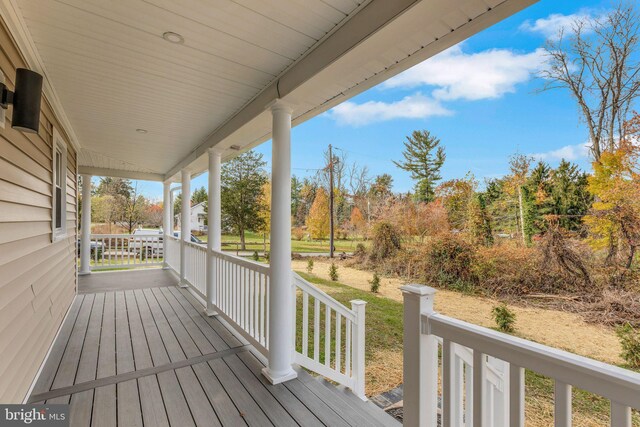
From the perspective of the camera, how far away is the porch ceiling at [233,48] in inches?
61.6

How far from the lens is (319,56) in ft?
6.44

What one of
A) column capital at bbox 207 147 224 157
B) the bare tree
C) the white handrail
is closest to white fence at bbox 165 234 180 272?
column capital at bbox 207 147 224 157

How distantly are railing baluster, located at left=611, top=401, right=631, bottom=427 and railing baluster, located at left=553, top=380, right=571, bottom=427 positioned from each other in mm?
104

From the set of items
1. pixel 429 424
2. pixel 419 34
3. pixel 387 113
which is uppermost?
pixel 387 113

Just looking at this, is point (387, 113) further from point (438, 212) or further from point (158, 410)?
point (158, 410)

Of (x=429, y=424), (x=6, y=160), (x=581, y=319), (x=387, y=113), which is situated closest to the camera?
(x=429, y=424)

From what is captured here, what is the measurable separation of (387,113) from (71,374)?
14.8 m

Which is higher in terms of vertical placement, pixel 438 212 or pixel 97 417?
pixel 438 212

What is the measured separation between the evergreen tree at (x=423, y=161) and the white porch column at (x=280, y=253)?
823 centimetres

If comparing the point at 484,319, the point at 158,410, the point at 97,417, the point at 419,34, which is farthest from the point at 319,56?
the point at 484,319

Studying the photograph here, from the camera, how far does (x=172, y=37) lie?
1938mm

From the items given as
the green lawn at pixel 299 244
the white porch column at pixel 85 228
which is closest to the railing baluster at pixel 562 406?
the white porch column at pixel 85 228

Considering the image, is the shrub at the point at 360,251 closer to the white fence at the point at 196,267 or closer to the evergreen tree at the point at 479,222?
the evergreen tree at the point at 479,222

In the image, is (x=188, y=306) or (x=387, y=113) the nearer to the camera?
(x=188, y=306)
